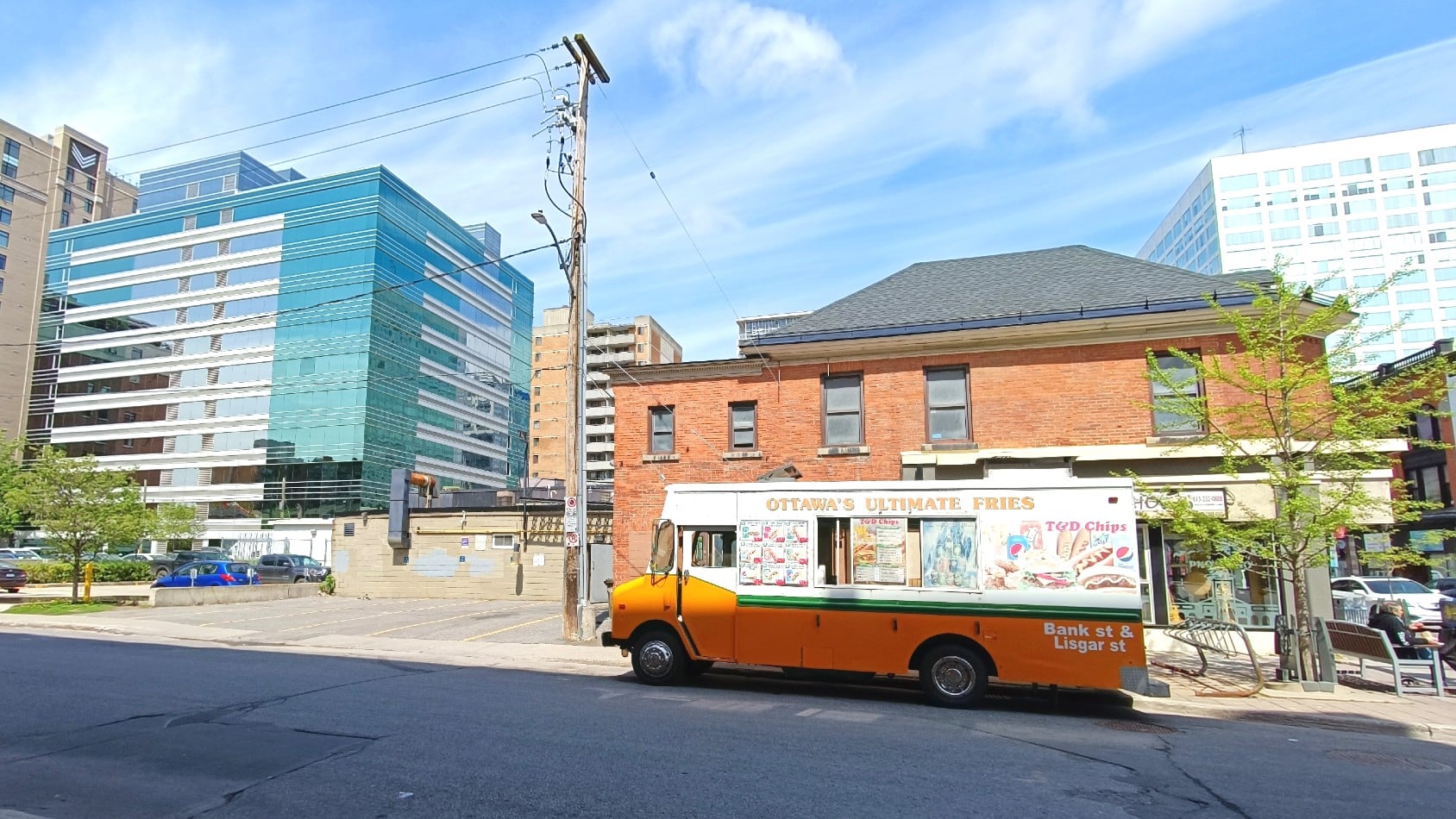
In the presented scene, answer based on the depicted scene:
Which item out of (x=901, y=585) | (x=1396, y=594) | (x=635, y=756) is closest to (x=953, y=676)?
(x=901, y=585)

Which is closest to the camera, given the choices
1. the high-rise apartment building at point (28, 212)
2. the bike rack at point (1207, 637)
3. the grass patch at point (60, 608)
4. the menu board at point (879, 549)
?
the menu board at point (879, 549)

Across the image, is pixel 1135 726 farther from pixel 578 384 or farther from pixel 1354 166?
pixel 1354 166

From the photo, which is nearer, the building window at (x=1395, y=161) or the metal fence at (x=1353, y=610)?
the metal fence at (x=1353, y=610)

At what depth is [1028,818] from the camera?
571cm

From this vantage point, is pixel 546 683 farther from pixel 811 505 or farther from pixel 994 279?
pixel 994 279

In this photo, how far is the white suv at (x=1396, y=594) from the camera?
72.2 feet

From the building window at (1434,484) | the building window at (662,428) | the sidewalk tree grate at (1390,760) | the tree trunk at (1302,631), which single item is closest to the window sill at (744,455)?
the building window at (662,428)

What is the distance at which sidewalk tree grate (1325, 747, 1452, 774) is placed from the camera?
25.9 feet

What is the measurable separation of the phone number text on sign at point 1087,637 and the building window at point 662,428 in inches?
497

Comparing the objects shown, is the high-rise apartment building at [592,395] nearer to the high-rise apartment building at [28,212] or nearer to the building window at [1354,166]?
the high-rise apartment building at [28,212]

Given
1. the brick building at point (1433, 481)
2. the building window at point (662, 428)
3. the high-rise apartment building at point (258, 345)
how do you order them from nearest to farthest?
the building window at point (662, 428) < the brick building at point (1433, 481) < the high-rise apartment building at point (258, 345)

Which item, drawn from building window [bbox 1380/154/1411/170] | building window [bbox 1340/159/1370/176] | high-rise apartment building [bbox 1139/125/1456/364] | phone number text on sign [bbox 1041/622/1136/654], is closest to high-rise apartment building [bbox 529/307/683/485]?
high-rise apartment building [bbox 1139/125/1456/364]

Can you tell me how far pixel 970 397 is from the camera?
19031mm

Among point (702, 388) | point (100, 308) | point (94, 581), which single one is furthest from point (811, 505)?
point (100, 308)
